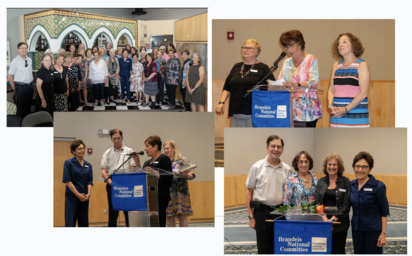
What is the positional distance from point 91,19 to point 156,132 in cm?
187

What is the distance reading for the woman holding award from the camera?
190 inches

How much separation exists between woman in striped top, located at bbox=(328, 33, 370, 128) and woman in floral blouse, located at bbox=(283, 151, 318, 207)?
2.39 ft

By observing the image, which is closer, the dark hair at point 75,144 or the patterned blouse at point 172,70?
the dark hair at point 75,144

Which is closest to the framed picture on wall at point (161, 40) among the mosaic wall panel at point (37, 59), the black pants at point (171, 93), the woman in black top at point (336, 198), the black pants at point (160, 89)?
the black pants at point (160, 89)

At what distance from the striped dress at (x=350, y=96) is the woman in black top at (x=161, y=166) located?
6.08ft

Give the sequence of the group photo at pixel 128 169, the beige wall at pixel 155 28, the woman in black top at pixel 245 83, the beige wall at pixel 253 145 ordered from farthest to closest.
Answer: the beige wall at pixel 155 28, the woman in black top at pixel 245 83, the group photo at pixel 128 169, the beige wall at pixel 253 145

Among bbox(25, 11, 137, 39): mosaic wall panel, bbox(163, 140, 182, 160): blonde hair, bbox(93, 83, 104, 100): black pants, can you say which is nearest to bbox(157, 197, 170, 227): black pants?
bbox(163, 140, 182, 160): blonde hair

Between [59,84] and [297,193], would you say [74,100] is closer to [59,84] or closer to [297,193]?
[59,84]

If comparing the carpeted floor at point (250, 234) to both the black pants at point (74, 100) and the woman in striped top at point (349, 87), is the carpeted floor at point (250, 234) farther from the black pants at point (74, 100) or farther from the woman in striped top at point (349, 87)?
the black pants at point (74, 100)

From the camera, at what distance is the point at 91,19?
5.68 meters

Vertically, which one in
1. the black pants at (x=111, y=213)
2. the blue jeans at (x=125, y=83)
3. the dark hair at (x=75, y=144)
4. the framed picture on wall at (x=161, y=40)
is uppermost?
the framed picture on wall at (x=161, y=40)

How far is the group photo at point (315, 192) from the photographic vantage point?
13.9ft

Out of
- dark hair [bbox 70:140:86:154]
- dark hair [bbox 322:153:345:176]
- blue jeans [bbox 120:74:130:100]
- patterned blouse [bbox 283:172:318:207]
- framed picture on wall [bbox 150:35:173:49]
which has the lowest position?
patterned blouse [bbox 283:172:318:207]

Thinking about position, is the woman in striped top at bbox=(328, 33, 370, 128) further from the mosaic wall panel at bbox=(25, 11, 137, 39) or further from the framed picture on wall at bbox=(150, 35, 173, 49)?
the mosaic wall panel at bbox=(25, 11, 137, 39)
